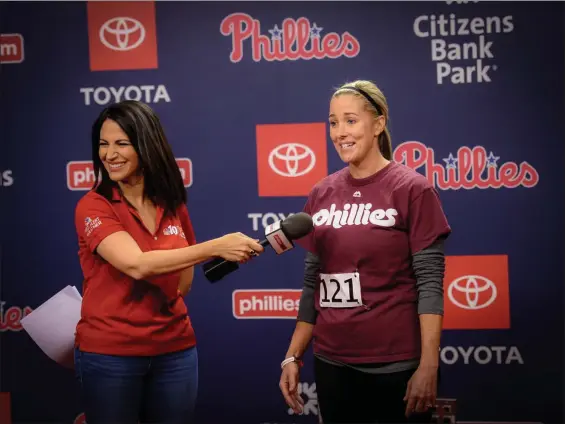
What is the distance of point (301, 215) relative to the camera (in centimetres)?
176

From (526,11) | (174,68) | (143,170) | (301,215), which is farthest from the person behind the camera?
(174,68)

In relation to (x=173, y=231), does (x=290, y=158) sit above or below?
above

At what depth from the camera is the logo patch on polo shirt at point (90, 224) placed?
1.80 meters

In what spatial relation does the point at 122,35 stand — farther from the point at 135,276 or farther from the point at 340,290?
the point at 340,290

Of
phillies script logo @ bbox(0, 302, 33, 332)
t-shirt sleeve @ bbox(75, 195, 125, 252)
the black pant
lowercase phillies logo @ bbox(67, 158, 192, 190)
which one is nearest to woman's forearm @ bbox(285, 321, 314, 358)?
the black pant

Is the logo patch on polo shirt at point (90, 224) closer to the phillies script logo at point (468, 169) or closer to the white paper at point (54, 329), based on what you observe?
the white paper at point (54, 329)

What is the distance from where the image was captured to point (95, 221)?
181 cm

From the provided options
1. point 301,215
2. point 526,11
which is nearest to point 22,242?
point 301,215

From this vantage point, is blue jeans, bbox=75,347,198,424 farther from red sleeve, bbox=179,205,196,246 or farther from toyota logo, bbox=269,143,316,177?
toyota logo, bbox=269,143,316,177

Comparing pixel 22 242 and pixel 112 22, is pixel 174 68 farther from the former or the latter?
pixel 22 242

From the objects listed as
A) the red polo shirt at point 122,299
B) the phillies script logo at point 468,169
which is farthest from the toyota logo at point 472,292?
the red polo shirt at point 122,299

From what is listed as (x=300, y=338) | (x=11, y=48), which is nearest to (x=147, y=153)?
(x=300, y=338)

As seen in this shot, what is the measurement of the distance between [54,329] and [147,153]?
741 millimetres

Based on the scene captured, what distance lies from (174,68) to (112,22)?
0.37m
